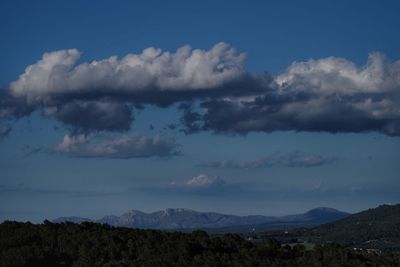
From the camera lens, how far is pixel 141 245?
335ft

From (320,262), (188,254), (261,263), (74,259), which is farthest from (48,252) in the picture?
(320,262)

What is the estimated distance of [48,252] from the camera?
3831 inches

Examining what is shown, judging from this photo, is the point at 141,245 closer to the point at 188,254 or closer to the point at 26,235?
the point at 188,254

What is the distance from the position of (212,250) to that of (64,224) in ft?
90.4

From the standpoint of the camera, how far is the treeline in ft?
308

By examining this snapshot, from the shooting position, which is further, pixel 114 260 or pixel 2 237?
pixel 2 237

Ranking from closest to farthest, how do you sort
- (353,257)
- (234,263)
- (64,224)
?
(234,263) → (353,257) → (64,224)

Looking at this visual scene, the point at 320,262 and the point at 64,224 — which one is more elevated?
the point at 64,224

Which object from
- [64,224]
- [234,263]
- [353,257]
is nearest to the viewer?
[234,263]

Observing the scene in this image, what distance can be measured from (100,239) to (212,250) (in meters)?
14.5

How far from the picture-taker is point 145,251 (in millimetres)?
97250

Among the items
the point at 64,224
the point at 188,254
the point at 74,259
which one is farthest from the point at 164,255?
the point at 64,224

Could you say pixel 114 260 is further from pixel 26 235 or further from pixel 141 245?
pixel 26 235

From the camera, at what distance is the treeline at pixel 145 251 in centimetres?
9381
